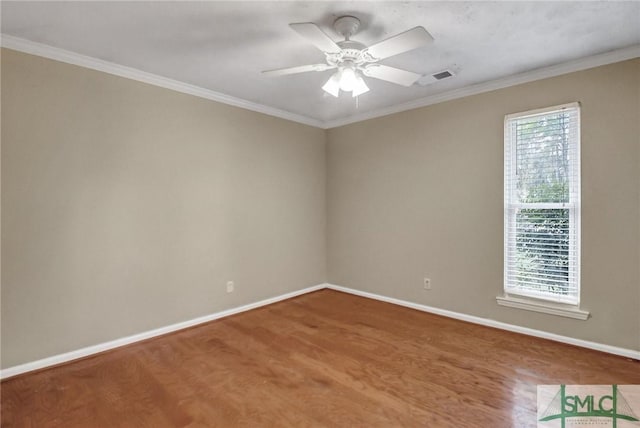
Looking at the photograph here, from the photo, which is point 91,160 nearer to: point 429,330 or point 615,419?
point 429,330

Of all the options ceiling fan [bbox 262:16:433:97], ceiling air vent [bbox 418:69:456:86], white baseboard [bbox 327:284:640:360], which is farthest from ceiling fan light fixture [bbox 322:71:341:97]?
white baseboard [bbox 327:284:640:360]

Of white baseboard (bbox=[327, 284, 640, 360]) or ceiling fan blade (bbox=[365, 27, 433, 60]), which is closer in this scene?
ceiling fan blade (bbox=[365, 27, 433, 60])

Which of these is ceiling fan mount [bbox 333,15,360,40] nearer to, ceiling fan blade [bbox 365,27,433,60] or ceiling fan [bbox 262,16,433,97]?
ceiling fan [bbox 262,16,433,97]

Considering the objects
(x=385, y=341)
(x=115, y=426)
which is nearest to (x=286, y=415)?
(x=115, y=426)

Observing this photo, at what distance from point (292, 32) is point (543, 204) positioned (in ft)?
8.72

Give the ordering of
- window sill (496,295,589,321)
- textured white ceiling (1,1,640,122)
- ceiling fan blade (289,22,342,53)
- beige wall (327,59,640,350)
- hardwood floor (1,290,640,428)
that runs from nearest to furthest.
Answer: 1. ceiling fan blade (289,22,342,53)
2. hardwood floor (1,290,640,428)
3. textured white ceiling (1,1,640,122)
4. beige wall (327,59,640,350)
5. window sill (496,295,589,321)

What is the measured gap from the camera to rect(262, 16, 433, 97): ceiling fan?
1840 mm

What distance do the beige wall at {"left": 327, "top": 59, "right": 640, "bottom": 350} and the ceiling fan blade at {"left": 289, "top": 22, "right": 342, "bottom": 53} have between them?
2.03 m

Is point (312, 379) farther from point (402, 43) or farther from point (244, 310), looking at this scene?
point (402, 43)

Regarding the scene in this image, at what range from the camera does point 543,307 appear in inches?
116

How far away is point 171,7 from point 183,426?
2.52 meters

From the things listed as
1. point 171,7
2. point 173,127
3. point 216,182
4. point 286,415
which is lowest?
point 286,415

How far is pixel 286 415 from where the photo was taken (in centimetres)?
191

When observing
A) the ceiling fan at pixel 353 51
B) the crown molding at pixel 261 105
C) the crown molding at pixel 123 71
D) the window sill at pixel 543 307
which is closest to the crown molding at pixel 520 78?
the crown molding at pixel 261 105
